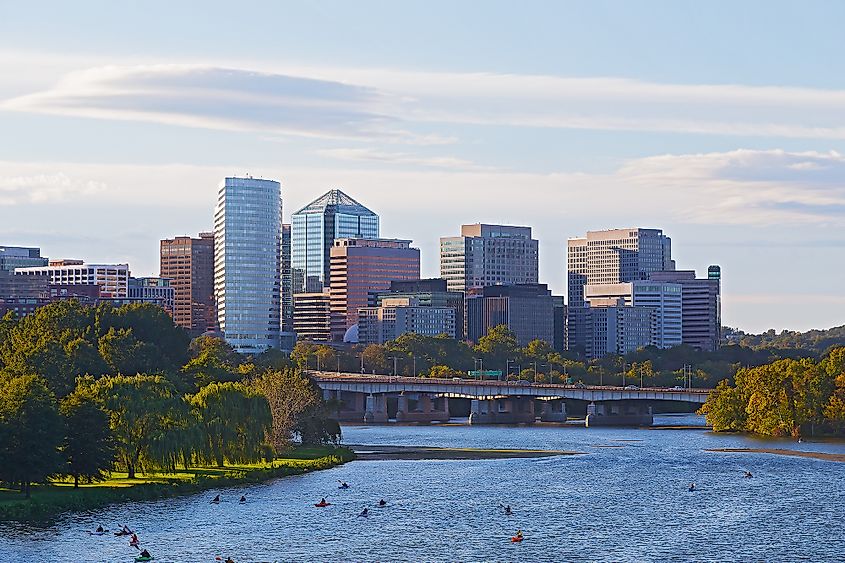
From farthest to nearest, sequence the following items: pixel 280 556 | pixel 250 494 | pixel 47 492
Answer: pixel 250 494, pixel 47 492, pixel 280 556

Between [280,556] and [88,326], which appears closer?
[280,556]

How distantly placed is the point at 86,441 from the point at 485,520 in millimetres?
29768

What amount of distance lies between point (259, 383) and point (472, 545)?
71.9m

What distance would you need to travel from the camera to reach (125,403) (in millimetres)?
127500

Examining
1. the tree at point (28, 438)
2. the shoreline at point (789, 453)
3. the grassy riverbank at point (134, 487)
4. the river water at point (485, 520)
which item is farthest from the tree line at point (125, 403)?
the shoreline at point (789, 453)

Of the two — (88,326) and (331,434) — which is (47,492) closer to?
(331,434)

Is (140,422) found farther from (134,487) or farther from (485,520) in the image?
(485,520)

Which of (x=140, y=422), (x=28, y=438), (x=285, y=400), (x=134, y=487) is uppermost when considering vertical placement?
(x=285, y=400)

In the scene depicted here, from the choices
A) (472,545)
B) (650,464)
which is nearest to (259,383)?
(650,464)

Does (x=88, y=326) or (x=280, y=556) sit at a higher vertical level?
→ (x=88, y=326)

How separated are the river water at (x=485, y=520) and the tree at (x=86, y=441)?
6.02 m

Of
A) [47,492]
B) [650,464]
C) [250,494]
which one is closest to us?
[47,492]

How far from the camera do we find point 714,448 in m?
189

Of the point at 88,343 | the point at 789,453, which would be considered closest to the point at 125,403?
the point at 88,343
